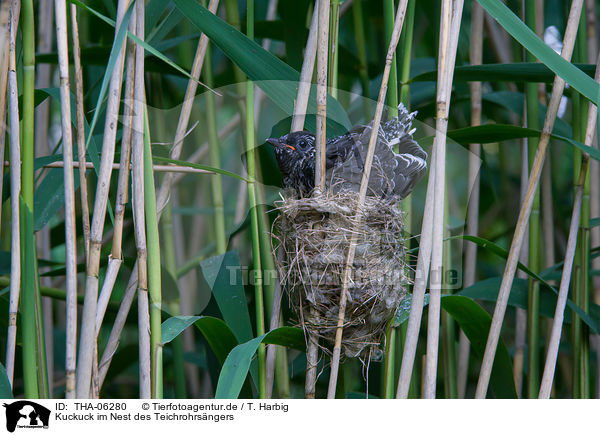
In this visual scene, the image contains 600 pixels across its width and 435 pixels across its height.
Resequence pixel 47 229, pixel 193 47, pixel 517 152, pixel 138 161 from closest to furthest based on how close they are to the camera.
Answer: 1. pixel 138 161
2. pixel 193 47
3. pixel 47 229
4. pixel 517 152

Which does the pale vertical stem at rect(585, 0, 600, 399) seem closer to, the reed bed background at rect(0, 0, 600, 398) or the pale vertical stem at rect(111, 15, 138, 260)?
the reed bed background at rect(0, 0, 600, 398)

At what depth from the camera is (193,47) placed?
146 cm

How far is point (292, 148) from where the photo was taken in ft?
4.12

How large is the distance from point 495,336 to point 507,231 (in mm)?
917

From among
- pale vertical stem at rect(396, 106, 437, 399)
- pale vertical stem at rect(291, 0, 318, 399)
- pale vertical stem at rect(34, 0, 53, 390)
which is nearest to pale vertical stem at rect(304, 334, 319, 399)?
pale vertical stem at rect(291, 0, 318, 399)

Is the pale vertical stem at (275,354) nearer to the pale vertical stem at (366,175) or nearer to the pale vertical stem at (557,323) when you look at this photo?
the pale vertical stem at (366,175)

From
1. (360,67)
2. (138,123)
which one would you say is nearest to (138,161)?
(138,123)

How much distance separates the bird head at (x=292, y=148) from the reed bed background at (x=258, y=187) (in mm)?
35

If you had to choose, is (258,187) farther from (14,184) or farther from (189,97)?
(14,184)

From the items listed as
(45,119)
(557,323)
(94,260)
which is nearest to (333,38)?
(94,260)

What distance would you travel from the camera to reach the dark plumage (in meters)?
1.19
